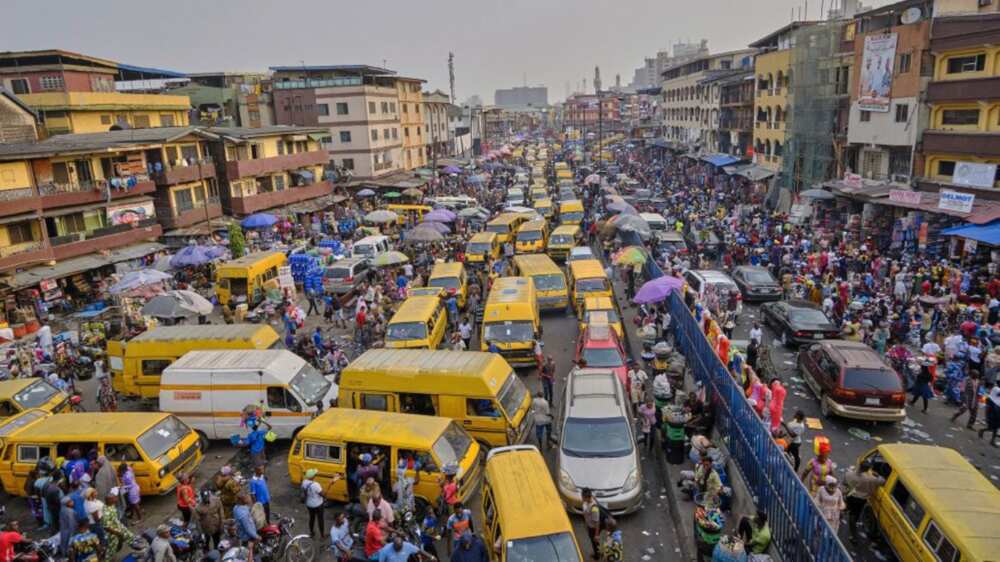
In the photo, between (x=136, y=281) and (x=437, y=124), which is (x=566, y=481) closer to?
(x=136, y=281)

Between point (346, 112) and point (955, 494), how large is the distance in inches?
2068

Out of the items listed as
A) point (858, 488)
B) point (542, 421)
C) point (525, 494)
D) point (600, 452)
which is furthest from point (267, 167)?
point (858, 488)

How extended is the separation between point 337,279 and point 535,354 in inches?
470

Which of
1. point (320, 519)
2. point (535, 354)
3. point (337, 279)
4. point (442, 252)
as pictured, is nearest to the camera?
point (320, 519)

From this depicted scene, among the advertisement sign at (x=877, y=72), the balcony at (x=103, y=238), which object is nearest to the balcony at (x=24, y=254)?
the balcony at (x=103, y=238)

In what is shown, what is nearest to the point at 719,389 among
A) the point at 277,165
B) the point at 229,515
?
the point at 229,515

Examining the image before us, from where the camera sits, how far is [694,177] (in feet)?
201

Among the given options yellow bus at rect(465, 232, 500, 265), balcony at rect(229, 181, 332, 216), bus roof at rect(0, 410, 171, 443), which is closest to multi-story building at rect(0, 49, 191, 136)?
balcony at rect(229, 181, 332, 216)

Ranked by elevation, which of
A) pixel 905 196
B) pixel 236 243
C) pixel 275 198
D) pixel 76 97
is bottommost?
pixel 236 243

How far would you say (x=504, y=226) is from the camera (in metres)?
33.9

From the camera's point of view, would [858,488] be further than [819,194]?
No

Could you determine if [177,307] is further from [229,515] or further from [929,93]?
[929,93]

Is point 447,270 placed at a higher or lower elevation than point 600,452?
higher

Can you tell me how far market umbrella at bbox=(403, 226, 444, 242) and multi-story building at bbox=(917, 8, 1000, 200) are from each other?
2150cm
